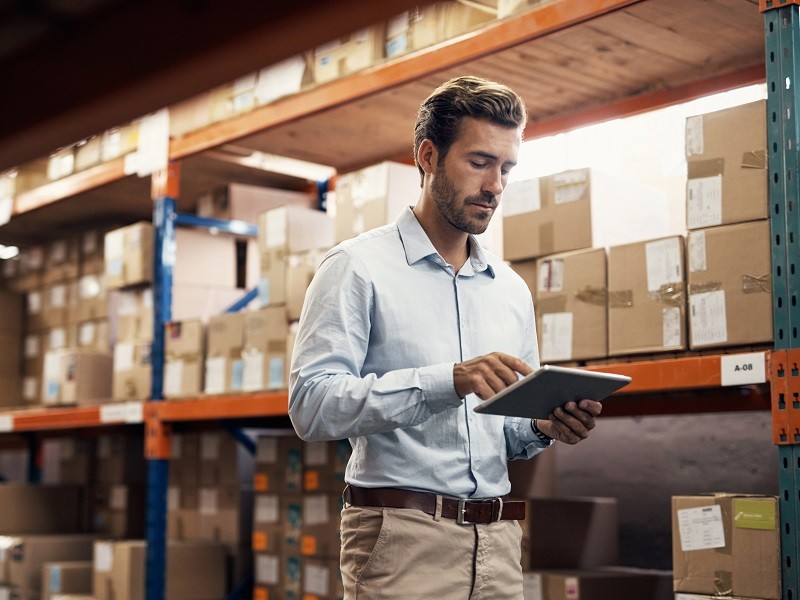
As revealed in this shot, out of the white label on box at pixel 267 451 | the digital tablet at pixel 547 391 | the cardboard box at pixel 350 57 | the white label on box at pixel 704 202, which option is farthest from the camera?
the white label on box at pixel 267 451

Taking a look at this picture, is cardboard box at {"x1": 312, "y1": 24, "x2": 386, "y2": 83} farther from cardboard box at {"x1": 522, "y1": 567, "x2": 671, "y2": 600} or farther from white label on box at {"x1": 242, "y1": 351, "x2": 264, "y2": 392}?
cardboard box at {"x1": 522, "y1": 567, "x2": 671, "y2": 600}

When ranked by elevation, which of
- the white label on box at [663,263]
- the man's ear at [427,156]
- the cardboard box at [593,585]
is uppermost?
the man's ear at [427,156]

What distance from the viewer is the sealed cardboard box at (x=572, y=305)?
3.00m

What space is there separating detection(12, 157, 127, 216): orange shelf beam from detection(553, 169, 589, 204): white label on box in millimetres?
2414

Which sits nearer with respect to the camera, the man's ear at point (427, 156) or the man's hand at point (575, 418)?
the man's hand at point (575, 418)

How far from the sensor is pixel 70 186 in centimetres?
518

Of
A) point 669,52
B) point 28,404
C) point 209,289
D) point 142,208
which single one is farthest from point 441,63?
point 28,404

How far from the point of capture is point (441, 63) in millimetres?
3324

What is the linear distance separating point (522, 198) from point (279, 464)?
5.67ft

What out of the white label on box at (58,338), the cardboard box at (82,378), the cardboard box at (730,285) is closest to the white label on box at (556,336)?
the cardboard box at (730,285)

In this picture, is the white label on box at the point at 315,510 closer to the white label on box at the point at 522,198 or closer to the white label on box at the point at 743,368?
the white label on box at the point at 522,198

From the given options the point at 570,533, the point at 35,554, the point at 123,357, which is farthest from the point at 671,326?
the point at 35,554

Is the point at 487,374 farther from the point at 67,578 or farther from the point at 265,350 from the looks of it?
the point at 67,578

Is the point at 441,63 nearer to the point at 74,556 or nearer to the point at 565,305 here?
the point at 565,305
